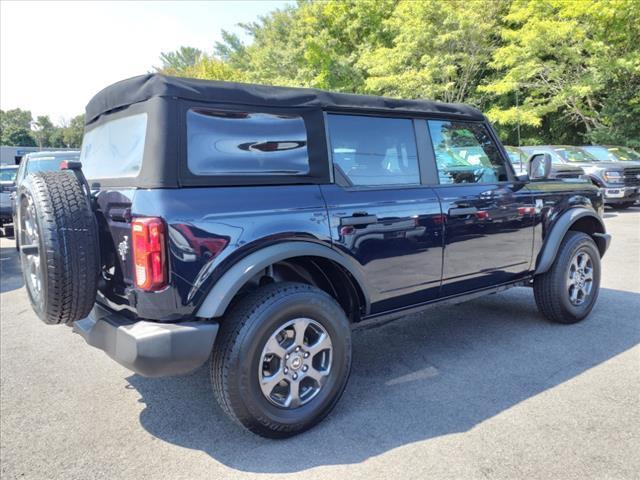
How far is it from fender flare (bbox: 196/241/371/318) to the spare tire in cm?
62

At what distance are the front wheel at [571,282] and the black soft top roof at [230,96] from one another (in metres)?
1.83

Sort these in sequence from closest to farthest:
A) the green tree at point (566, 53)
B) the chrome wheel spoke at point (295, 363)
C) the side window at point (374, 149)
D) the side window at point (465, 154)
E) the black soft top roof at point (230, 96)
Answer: the black soft top roof at point (230, 96)
the chrome wheel spoke at point (295, 363)
the side window at point (374, 149)
the side window at point (465, 154)
the green tree at point (566, 53)

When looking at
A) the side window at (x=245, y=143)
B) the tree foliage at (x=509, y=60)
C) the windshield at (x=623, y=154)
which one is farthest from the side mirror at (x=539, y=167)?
the tree foliage at (x=509, y=60)

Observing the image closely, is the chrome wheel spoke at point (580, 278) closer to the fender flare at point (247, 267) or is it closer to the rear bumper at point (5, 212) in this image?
the fender flare at point (247, 267)

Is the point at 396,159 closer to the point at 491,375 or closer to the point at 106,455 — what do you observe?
the point at 491,375

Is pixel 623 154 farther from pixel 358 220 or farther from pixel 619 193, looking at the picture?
pixel 358 220

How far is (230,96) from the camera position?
8.70 feet

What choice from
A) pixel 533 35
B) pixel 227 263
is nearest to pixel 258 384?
pixel 227 263

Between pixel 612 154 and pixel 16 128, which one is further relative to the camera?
pixel 16 128

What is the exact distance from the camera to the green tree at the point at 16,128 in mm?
88875

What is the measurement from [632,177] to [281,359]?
1338 cm

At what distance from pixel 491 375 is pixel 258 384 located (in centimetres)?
175

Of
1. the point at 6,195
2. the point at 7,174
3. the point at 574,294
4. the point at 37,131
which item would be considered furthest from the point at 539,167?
the point at 37,131

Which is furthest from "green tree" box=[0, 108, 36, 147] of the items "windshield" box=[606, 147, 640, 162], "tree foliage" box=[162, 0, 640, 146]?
"windshield" box=[606, 147, 640, 162]
